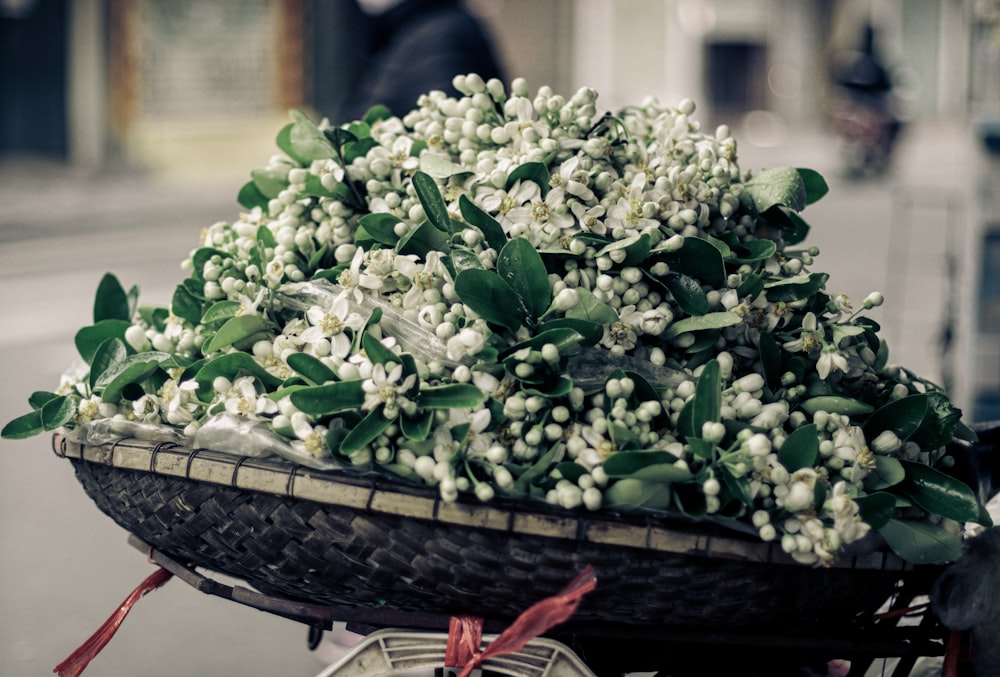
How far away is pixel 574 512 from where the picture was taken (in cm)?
141

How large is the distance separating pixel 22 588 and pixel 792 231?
2.65 m

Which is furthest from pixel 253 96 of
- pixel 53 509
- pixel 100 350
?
pixel 100 350

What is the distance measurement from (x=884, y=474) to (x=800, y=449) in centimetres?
16

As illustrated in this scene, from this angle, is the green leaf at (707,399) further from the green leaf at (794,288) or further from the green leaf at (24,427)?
the green leaf at (24,427)

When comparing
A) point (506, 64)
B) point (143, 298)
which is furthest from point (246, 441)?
point (506, 64)

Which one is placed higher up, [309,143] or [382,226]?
[309,143]

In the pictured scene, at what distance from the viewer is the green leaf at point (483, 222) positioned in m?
1.57

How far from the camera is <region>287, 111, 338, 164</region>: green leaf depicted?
1786 millimetres

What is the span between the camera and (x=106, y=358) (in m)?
1.70

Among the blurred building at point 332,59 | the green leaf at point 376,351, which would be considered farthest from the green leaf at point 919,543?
the blurred building at point 332,59

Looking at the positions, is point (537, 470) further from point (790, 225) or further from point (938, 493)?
point (790, 225)

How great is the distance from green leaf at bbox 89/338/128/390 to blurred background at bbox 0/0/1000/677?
1.49 meters

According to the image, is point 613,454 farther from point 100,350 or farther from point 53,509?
point 53,509

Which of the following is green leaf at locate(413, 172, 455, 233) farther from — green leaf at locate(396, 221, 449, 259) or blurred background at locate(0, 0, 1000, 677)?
blurred background at locate(0, 0, 1000, 677)
